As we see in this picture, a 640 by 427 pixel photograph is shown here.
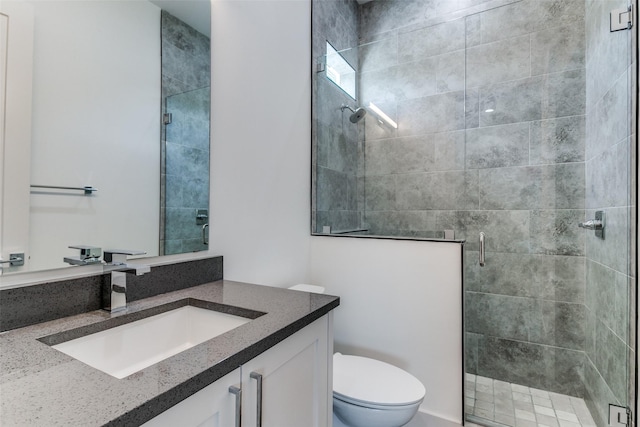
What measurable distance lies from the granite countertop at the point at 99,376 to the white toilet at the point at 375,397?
654 millimetres

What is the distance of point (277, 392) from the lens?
2.71 ft

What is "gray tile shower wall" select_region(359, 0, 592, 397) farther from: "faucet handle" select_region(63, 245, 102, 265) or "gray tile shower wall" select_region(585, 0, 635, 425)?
"faucet handle" select_region(63, 245, 102, 265)

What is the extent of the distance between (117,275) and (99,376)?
0.45m

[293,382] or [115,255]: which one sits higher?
[115,255]

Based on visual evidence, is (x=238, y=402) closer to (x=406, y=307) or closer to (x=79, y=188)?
(x=79, y=188)

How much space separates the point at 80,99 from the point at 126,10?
0.36m

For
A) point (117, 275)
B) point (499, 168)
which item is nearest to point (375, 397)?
point (117, 275)

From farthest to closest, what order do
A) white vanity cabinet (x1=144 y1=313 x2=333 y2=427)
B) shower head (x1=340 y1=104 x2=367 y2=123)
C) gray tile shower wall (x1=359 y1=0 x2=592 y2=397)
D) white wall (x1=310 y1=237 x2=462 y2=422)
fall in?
1. shower head (x1=340 y1=104 x2=367 y2=123)
2. gray tile shower wall (x1=359 y1=0 x2=592 y2=397)
3. white wall (x1=310 y1=237 x2=462 y2=422)
4. white vanity cabinet (x1=144 y1=313 x2=333 y2=427)

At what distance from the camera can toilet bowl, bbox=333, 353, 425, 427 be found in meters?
1.30

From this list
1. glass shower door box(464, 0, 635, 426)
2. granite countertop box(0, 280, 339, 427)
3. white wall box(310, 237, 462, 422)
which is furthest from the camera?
glass shower door box(464, 0, 635, 426)

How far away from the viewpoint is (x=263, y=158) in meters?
1.68

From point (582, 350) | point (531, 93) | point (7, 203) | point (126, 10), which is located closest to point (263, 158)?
point (126, 10)

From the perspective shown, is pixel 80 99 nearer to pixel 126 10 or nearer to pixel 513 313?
pixel 126 10

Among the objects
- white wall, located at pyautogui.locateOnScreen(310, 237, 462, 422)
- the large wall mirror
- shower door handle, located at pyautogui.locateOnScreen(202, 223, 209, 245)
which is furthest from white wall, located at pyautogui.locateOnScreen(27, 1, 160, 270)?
white wall, located at pyautogui.locateOnScreen(310, 237, 462, 422)
